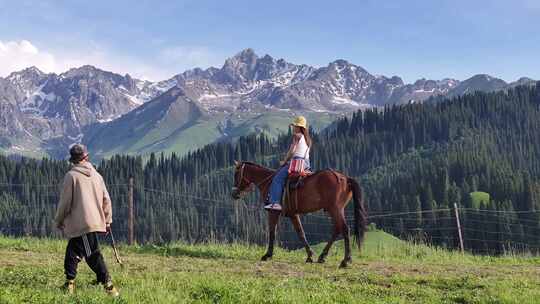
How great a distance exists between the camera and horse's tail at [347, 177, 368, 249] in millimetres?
16359

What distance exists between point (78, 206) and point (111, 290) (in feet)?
5.68

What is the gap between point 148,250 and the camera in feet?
58.9

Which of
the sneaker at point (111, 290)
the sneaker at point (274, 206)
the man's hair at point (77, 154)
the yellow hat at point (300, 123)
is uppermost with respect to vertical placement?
the yellow hat at point (300, 123)

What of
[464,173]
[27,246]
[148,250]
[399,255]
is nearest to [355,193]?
[399,255]

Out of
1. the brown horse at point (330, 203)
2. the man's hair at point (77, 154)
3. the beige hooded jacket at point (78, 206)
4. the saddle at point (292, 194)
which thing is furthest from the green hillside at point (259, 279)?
the man's hair at point (77, 154)

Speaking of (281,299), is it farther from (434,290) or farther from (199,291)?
(434,290)

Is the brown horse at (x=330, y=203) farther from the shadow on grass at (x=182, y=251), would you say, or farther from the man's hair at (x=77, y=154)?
the man's hair at (x=77, y=154)

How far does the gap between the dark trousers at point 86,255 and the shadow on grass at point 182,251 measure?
22.7ft

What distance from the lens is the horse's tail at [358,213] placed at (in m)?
16.4

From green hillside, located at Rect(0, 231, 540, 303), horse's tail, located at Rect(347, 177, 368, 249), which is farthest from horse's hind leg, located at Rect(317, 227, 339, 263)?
horse's tail, located at Rect(347, 177, 368, 249)

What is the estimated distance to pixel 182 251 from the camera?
17.6 m

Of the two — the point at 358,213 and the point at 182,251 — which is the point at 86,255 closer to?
the point at 182,251

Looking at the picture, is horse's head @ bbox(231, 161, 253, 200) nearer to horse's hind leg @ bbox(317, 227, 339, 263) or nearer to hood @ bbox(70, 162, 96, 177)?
horse's hind leg @ bbox(317, 227, 339, 263)

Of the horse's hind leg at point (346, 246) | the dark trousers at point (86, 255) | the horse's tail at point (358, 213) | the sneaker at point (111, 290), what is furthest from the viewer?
the horse's tail at point (358, 213)
